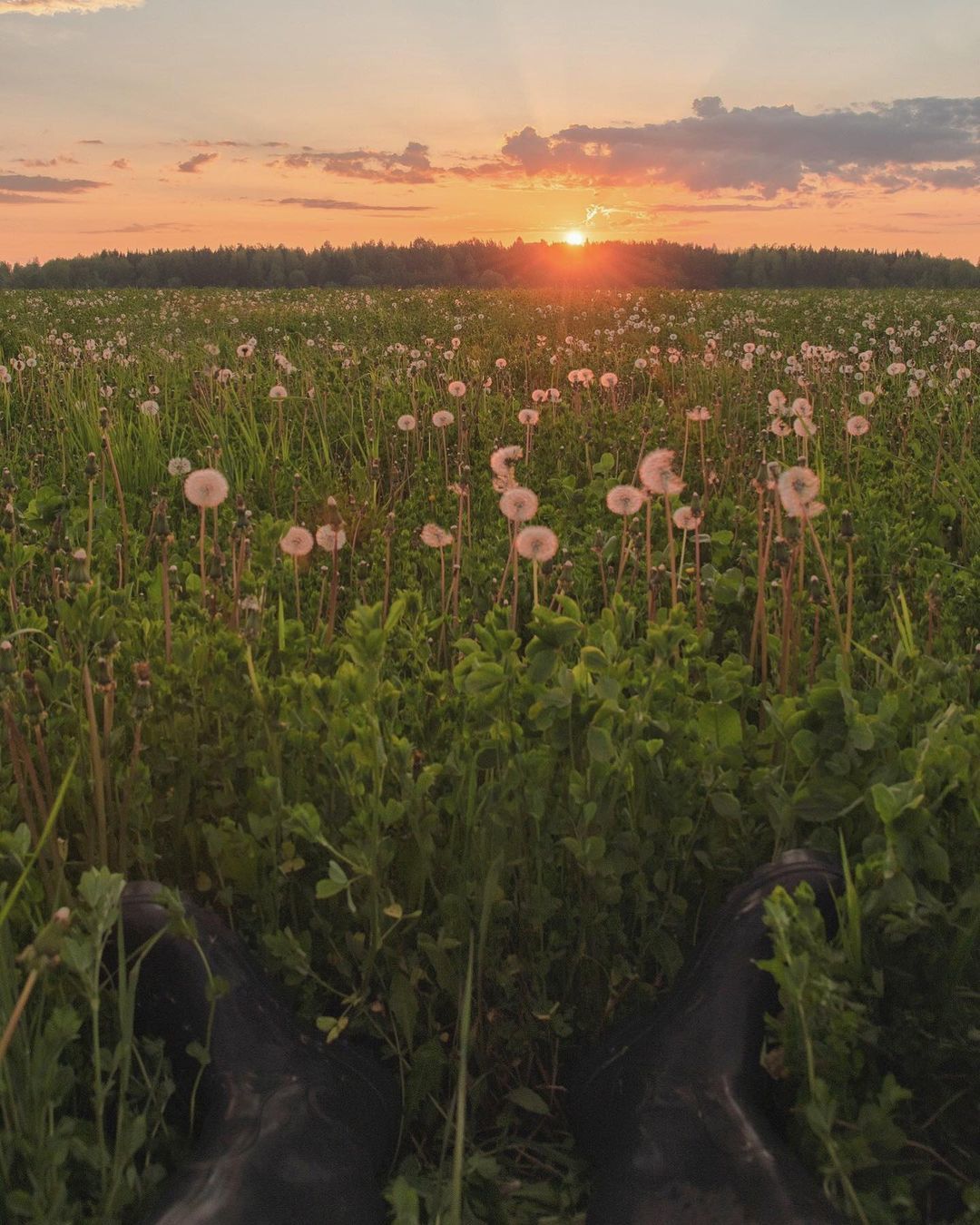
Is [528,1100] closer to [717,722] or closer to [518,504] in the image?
[717,722]

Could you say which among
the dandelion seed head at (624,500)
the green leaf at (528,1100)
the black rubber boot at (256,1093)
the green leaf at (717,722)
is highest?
the dandelion seed head at (624,500)

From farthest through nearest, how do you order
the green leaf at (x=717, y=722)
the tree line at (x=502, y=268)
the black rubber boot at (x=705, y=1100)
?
1. the tree line at (x=502, y=268)
2. the green leaf at (x=717, y=722)
3. the black rubber boot at (x=705, y=1100)

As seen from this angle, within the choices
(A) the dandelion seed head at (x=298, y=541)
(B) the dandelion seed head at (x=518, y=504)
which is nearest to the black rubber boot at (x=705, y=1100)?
(B) the dandelion seed head at (x=518, y=504)

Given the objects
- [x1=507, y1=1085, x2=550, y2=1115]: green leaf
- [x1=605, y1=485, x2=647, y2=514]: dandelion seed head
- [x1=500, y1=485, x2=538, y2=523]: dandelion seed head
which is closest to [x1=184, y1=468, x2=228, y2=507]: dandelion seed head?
[x1=500, y1=485, x2=538, y2=523]: dandelion seed head

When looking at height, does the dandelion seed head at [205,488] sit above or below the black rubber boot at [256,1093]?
above

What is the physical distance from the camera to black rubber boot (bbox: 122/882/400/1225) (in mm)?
1682

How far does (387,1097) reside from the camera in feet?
6.49

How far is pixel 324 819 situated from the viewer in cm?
219

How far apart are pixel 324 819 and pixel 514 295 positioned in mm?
17885

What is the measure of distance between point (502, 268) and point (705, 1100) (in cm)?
3311

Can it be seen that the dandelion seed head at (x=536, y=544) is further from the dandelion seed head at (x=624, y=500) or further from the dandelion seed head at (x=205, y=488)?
the dandelion seed head at (x=205, y=488)

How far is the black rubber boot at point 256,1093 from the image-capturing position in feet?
5.52

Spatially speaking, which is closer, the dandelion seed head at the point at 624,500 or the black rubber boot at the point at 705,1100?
the black rubber boot at the point at 705,1100

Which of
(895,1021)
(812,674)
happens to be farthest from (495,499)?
(895,1021)
